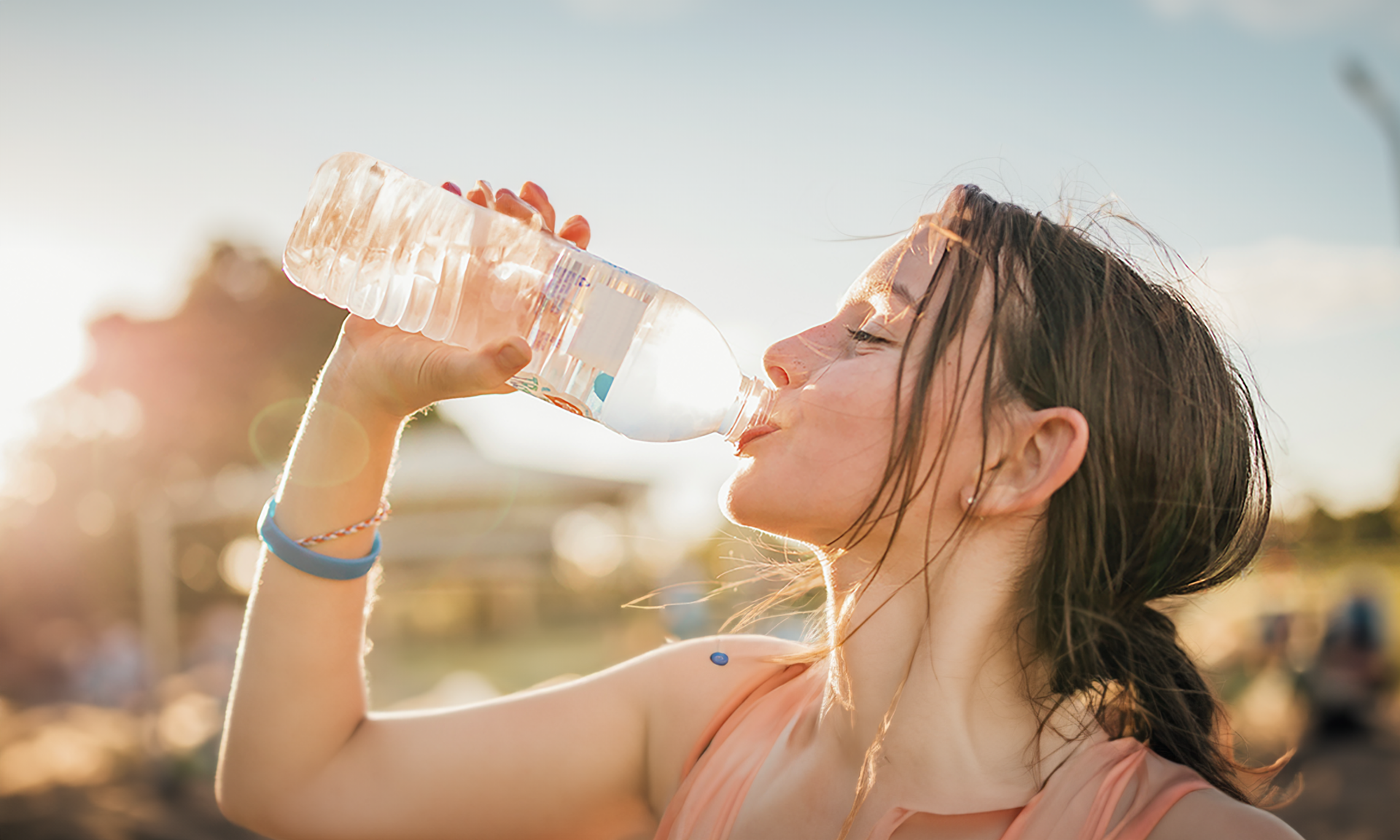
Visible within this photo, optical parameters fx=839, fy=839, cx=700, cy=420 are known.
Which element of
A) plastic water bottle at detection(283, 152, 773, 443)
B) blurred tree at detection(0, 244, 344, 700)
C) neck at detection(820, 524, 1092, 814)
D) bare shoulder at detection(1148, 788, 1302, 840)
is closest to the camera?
bare shoulder at detection(1148, 788, 1302, 840)

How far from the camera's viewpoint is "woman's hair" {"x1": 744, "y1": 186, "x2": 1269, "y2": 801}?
153 centimetres

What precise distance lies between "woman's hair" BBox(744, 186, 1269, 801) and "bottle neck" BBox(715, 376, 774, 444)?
0.33 meters

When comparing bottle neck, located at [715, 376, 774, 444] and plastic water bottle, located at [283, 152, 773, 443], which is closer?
bottle neck, located at [715, 376, 774, 444]

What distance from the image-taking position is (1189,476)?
5.17 feet

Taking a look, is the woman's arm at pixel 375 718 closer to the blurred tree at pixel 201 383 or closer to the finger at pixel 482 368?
the finger at pixel 482 368

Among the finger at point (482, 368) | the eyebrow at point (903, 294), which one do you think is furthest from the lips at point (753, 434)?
the finger at point (482, 368)

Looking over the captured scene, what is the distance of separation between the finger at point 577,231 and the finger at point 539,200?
0.11ft

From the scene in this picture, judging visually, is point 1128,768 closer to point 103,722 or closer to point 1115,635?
point 1115,635

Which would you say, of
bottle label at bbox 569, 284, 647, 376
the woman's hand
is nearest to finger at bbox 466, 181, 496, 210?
the woman's hand

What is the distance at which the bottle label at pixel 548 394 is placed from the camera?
1.84 meters

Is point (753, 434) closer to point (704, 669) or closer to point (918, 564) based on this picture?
point (918, 564)

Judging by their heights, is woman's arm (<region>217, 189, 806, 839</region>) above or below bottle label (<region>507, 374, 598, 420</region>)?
below

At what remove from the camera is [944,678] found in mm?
1551

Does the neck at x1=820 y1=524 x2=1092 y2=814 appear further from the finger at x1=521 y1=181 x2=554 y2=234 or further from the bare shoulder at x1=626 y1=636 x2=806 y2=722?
the finger at x1=521 y1=181 x2=554 y2=234
